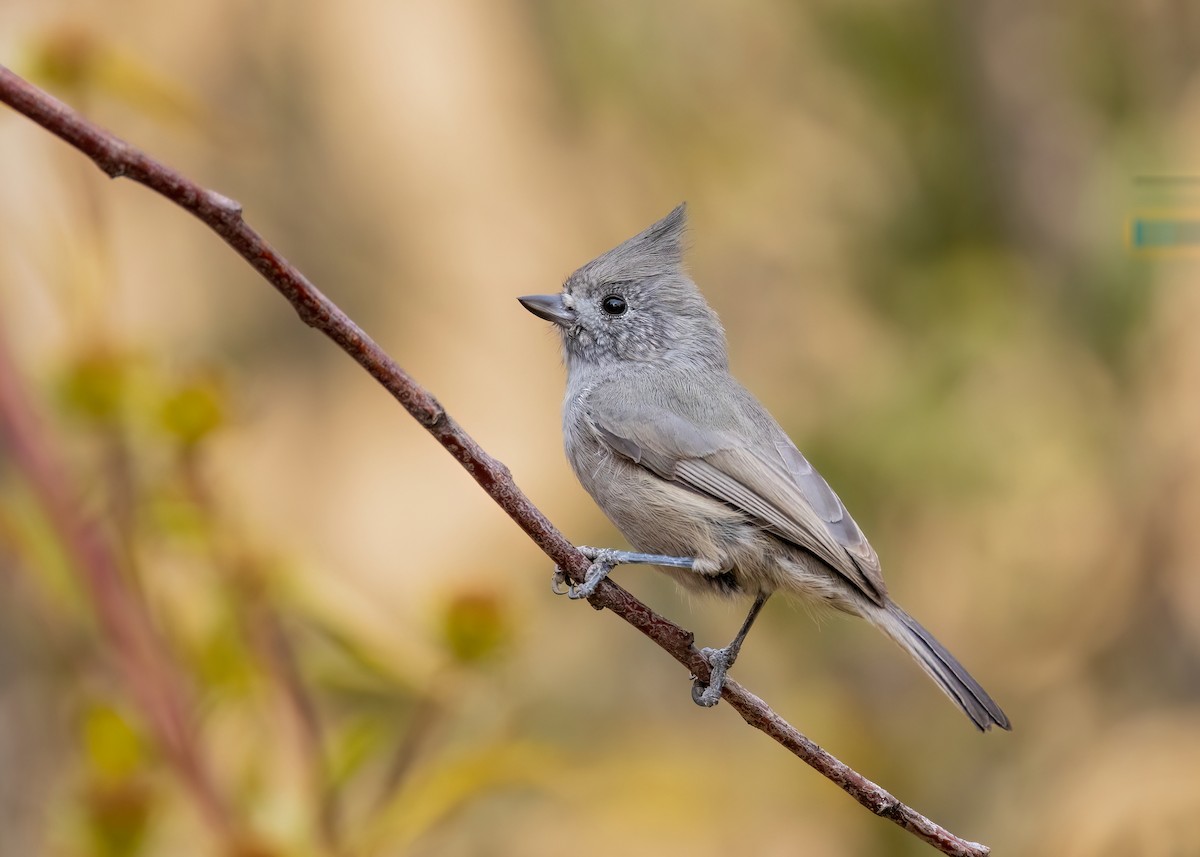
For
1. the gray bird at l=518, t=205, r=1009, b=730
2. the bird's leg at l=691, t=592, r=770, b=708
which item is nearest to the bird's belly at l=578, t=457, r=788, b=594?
the gray bird at l=518, t=205, r=1009, b=730

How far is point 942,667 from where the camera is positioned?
6.79 ft

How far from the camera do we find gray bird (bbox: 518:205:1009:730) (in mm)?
2205

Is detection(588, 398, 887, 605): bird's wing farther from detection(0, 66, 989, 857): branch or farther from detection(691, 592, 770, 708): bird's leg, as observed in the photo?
detection(0, 66, 989, 857): branch

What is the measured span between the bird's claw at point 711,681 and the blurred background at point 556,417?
0.24m

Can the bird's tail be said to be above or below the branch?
above

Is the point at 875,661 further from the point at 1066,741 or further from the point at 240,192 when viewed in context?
the point at 240,192

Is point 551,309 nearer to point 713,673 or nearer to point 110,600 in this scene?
point 713,673

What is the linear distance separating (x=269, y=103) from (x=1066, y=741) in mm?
3253

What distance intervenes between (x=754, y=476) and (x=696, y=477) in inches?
4.0

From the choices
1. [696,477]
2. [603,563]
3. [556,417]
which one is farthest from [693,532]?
[556,417]

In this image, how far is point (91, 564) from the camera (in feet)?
5.17

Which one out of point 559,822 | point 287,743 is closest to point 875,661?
point 559,822

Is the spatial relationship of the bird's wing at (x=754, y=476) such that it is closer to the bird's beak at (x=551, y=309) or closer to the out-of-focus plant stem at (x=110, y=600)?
the bird's beak at (x=551, y=309)

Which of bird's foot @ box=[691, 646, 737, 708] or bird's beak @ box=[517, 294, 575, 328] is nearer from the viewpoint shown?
bird's foot @ box=[691, 646, 737, 708]
